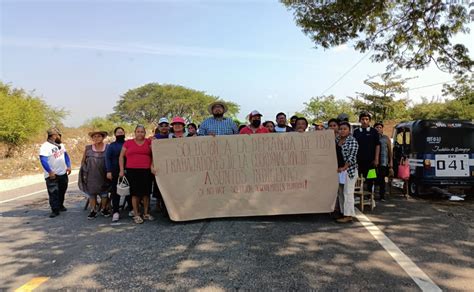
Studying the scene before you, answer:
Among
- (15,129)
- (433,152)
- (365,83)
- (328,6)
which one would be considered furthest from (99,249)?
(365,83)

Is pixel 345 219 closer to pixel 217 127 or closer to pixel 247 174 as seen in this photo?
pixel 247 174

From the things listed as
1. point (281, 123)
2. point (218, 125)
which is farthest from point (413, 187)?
point (218, 125)

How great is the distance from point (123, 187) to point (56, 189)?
1755 mm

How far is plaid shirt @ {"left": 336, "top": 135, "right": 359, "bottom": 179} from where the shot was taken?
21.0 feet

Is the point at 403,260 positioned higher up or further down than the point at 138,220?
further down

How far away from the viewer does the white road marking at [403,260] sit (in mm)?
3916

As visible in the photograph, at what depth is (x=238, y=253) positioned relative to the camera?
195 inches

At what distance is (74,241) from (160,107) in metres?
51.4

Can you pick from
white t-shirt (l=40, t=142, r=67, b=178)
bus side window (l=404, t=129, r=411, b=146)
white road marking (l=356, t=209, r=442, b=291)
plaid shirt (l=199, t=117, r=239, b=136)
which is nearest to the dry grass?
white t-shirt (l=40, t=142, r=67, b=178)

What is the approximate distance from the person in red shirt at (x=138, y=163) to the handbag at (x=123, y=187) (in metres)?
0.12

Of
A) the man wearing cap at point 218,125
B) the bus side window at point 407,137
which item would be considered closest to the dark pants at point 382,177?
the bus side window at point 407,137

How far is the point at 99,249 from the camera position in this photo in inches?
208

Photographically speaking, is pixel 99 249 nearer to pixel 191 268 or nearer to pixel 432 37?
pixel 191 268

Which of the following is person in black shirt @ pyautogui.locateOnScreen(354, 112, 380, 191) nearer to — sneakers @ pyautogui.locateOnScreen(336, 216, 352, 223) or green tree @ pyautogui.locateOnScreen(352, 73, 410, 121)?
sneakers @ pyautogui.locateOnScreen(336, 216, 352, 223)
